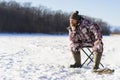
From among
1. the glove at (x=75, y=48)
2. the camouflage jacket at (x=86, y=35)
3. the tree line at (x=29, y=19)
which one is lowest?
the tree line at (x=29, y=19)

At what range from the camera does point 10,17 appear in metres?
79.8

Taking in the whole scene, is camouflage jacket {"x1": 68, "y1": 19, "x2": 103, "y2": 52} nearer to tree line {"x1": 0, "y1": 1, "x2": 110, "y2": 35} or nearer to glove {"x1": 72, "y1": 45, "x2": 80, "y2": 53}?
glove {"x1": 72, "y1": 45, "x2": 80, "y2": 53}

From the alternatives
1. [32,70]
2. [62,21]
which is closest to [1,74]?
[32,70]

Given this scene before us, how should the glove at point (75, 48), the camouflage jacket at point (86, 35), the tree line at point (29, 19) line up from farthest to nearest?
the tree line at point (29, 19)
the glove at point (75, 48)
the camouflage jacket at point (86, 35)

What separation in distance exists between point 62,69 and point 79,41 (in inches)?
36.8

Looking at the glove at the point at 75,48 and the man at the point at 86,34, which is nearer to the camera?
the man at the point at 86,34

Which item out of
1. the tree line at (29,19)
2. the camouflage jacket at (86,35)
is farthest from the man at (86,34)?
the tree line at (29,19)

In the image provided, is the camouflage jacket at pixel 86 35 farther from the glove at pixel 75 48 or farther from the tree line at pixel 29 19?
the tree line at pixel 29 19

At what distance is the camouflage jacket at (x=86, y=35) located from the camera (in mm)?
8898

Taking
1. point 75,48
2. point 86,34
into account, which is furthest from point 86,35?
point 75,48

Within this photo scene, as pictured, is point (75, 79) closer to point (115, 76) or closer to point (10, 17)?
point (115, 76)

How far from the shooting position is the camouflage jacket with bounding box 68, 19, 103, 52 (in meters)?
8.90

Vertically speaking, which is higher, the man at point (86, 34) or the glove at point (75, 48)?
the man at point (86, 34)

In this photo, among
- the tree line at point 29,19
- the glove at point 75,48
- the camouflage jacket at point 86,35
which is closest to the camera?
the camouflage jacket at point 86,35
